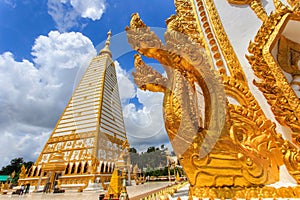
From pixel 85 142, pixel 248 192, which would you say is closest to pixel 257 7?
pixel 248 192

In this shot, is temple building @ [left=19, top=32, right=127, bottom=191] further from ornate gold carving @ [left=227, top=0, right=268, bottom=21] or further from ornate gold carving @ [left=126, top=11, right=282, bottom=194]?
ornate gold carving @ [left=126, top=11, right=282, bottom=194]

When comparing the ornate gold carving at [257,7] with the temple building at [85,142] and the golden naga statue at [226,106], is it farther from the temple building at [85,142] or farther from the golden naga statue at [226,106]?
the temple building at [85,142]

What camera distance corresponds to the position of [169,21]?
102 inches

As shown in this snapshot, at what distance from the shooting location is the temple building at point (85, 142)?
14141mm

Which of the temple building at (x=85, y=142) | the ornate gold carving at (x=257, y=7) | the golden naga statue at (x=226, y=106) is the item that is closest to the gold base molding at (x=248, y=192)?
the golden naga statue at (x=226, y=106)

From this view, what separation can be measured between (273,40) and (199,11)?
1.44m

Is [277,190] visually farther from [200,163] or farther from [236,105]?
[236,105]

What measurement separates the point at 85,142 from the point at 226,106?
16.8 meters

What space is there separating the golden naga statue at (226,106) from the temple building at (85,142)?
7.97 m

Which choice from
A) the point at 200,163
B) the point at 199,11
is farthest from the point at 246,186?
the point at 199,11

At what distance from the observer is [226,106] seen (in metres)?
2.12

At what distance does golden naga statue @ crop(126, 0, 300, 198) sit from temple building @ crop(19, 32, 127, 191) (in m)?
7.97

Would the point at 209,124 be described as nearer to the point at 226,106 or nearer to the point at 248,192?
the point at 226,106

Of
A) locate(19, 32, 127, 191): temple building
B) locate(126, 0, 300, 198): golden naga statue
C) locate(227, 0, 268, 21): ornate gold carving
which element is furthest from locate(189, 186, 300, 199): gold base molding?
locate(19, 32, 127, 191): temple building
